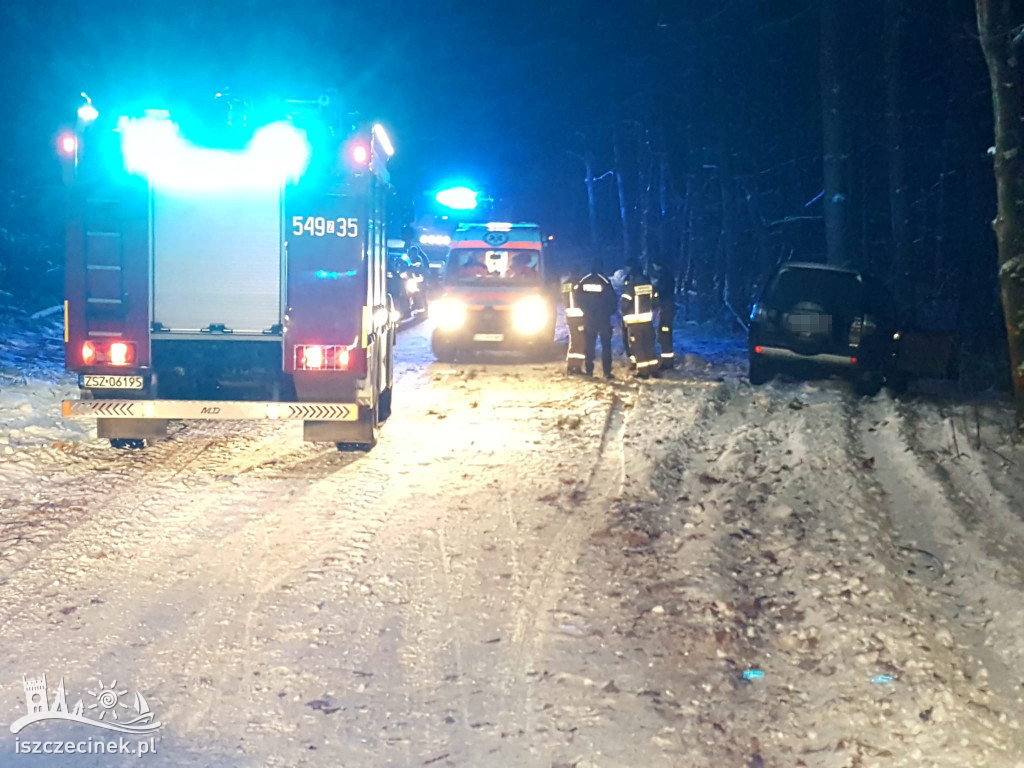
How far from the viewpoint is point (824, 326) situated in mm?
13789

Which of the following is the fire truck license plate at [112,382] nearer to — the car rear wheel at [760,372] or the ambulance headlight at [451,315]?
Answer: the car rear wheel at [760,372]

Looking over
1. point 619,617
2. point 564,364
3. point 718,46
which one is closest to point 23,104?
point 564,364

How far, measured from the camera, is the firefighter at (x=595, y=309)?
16469mm

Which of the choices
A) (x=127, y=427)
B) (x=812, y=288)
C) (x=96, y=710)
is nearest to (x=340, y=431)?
(x=127, y=427)

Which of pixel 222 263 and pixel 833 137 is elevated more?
pixel 833 137

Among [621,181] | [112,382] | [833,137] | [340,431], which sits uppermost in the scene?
[621,181]

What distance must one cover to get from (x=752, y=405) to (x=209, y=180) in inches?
277

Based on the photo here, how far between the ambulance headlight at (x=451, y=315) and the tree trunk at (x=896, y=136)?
9612mm

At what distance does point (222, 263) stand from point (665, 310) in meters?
8.75

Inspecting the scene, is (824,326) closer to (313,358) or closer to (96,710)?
(313,358)

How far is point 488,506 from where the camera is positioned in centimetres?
882

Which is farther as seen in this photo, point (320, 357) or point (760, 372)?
point (760, 372)

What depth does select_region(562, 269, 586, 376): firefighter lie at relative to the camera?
54.2ft

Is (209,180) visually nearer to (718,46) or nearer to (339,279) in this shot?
(339,279)
